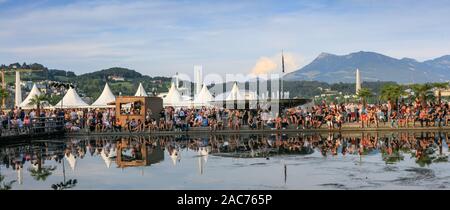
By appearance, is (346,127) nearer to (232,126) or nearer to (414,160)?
(232,126)

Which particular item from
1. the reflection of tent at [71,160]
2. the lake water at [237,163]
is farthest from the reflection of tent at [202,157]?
the reflection of tent at [71,160]

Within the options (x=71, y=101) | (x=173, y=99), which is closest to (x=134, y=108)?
(x=173, y=99)

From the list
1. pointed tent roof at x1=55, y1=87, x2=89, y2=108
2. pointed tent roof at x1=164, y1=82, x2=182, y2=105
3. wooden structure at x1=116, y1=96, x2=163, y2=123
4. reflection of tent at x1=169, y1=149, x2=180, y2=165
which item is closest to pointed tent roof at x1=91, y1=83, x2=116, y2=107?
pointed tent roof at x1=55, y1=87, x2=89, y2=108

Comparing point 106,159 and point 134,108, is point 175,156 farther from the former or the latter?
point 134,108

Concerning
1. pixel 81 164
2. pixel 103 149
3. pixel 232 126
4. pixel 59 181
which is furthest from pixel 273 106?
pixel 59 181

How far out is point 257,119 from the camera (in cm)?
4178

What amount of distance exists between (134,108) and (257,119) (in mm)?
7684

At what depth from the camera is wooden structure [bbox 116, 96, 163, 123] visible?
42.4 metres

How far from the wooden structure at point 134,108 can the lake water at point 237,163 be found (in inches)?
264

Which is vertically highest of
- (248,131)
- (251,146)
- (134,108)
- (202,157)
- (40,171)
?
(134,108)

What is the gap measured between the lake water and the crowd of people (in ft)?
15.6

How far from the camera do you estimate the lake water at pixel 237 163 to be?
1834cm

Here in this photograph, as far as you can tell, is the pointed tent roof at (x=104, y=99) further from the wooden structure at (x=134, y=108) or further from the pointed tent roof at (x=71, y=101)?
the wooden structure at (x=134, y=108)

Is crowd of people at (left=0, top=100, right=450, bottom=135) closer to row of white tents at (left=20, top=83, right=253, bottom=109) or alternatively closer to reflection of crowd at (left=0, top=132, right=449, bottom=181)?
reflection of crowd at (left=0, top=132, right=449, bottom=181)
